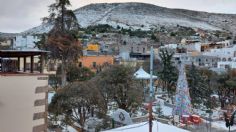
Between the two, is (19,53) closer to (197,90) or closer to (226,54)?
(197,90)

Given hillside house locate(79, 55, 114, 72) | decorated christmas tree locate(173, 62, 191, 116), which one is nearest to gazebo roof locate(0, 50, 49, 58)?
decorated christmas tree locate(173, 62, 191, 116)

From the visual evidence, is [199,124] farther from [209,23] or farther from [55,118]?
[209,23]

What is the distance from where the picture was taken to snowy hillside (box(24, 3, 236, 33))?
6255 inches

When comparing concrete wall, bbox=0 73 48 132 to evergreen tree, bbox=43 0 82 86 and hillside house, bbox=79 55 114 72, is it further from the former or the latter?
hillside house, bbox=79 55 114 72

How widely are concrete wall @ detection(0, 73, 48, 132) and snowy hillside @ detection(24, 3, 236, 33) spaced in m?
144

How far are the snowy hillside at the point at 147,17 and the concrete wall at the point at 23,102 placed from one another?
472ft

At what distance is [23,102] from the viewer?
7555 millimetres

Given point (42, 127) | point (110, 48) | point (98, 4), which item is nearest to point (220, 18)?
→ point (98, 4)

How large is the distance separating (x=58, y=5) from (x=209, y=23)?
160 meters

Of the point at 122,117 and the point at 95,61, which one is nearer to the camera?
the point at 122,117

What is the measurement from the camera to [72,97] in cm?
1565

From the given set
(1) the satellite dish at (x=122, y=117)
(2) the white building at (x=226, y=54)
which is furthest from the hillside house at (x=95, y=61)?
(1) the satellite dish at (x=122, y=117)

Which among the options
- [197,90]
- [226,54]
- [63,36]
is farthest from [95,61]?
[63,36]

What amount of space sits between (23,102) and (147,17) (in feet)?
533
